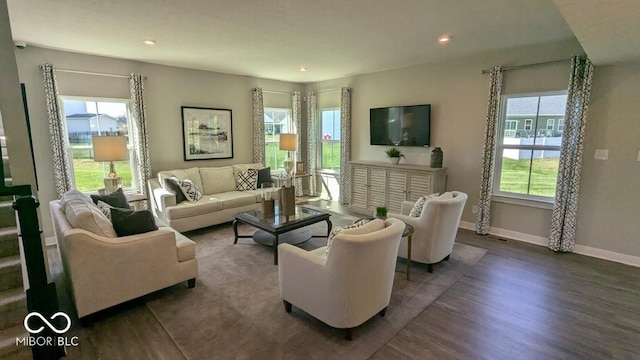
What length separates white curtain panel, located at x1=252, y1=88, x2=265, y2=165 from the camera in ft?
20.2

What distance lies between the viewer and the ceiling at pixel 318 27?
256 cm

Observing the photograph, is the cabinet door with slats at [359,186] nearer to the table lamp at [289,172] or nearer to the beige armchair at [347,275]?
the table lamp at [289,172]

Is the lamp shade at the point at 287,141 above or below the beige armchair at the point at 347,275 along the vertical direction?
above

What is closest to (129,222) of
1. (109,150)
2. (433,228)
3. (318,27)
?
(109,150)

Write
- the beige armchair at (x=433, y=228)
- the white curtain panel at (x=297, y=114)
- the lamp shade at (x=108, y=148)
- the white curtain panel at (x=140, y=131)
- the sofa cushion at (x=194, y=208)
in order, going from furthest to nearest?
the white curtain panel at (x=297, y=114) < the white curtain panel at (x=140, y=131) < the sofa cushion at (x=194, y=208) < the lamp shade at (x=108, y=148) < the beige armchair at (x=433, y=228)

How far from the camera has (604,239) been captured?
12.2 ft

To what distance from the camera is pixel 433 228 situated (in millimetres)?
3180

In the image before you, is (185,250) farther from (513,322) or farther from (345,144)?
(345,144)

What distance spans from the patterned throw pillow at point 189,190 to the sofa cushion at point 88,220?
77.6 inches

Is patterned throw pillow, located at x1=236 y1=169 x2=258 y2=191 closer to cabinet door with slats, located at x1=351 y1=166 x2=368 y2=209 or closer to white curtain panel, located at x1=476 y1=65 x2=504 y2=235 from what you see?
cabinet door with slats, located at x1=351 y1=166 x2=368 y2=209

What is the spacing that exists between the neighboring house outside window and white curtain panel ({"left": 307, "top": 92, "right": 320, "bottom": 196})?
0.40ft

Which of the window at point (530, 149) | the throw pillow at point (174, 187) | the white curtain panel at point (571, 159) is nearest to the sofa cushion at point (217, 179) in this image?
the throw pillow at point (174, 187)

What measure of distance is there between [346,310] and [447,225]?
169 centimetres

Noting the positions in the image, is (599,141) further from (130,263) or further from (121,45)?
(121,45)
